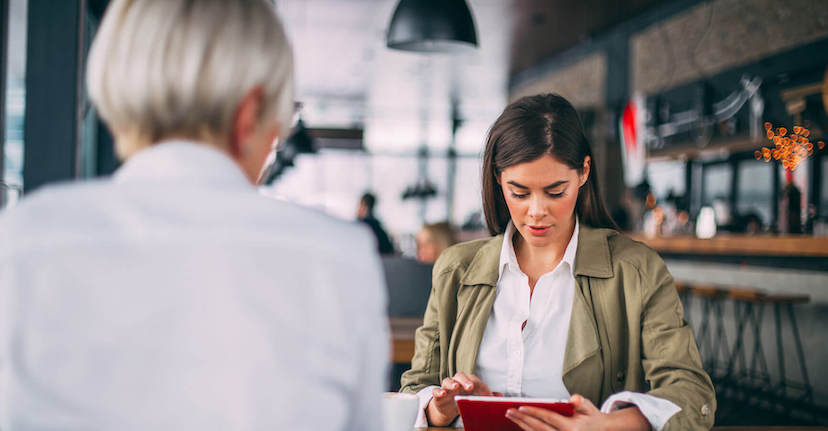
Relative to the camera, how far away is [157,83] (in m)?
0.74

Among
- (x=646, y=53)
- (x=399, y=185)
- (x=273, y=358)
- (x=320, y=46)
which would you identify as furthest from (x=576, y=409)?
(x=399, y=185)

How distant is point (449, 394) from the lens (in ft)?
5.00

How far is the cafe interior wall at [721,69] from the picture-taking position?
5.42m

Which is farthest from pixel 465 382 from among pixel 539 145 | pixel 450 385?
pixel 539 145

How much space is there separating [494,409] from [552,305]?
472 mm

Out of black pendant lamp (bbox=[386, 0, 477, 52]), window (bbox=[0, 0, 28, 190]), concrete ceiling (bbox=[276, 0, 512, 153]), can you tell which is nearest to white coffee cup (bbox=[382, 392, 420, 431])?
window (bbox=[0, 0, 28, 190])

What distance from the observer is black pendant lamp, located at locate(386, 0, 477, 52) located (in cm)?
357

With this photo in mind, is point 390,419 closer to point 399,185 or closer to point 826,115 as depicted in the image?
point 826,115

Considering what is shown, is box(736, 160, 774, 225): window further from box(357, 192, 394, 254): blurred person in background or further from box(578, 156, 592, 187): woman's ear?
box(578, 156, 592, 187): woman's ear

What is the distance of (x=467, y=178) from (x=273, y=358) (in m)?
14.1

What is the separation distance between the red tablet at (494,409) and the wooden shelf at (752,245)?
12.8 feet

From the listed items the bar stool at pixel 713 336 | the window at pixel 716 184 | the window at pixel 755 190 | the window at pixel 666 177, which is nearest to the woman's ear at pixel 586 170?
the bar stool at pixel 713 336

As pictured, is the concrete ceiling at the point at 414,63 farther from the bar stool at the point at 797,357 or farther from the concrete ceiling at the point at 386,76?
the bar stool at the point at 797,357

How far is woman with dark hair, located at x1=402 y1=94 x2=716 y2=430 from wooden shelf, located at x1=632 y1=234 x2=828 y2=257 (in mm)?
3428
